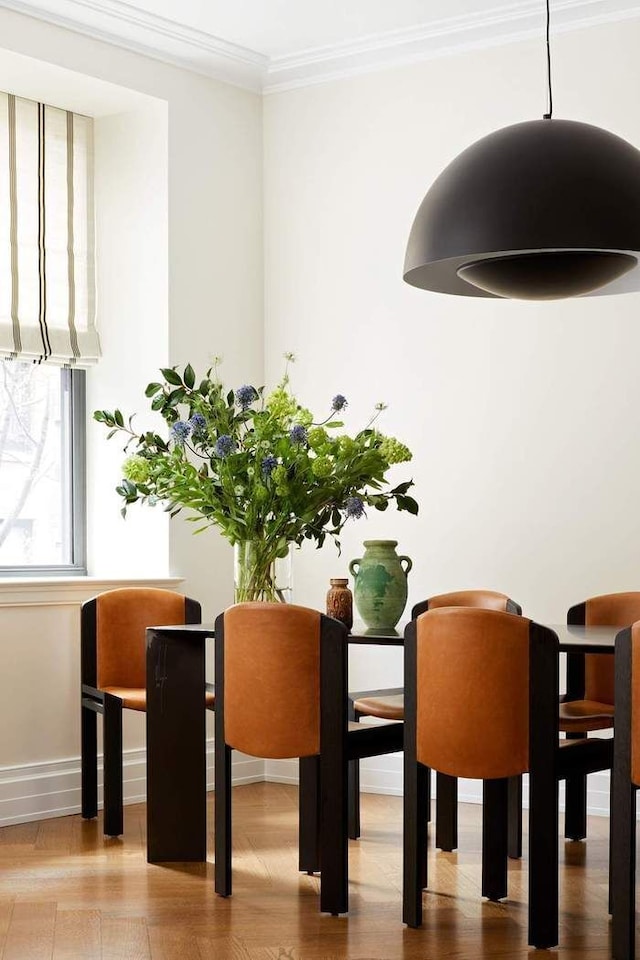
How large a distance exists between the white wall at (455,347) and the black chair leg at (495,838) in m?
1.48

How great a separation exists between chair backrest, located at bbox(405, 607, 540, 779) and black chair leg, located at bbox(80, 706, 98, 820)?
1.80 meters

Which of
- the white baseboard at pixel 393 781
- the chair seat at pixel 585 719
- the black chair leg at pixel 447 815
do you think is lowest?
the white baseboard at pixel 393 781

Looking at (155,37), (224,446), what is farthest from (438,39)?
(224,446)

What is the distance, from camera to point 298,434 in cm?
399

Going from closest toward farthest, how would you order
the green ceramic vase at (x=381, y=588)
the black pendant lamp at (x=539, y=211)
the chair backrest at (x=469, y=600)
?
the black pendant lamp at (x=539, y=211), the green ceramic vase at (x=381, y=588), the chair backrest at (x=469, y=600)

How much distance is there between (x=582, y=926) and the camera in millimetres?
3496

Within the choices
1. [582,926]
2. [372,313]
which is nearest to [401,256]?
[372,313]

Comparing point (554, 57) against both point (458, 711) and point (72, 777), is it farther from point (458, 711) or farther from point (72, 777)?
point (72, 777)

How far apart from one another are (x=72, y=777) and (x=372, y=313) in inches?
91.2

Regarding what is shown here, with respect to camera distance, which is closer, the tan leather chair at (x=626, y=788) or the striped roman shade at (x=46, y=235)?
the tan leather chair at (x=626, y=788)

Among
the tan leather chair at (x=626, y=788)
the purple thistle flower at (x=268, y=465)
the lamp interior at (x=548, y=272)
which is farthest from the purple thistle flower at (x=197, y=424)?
the tan leather chair at (x=626, y=788)

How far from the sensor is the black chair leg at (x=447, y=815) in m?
4.39

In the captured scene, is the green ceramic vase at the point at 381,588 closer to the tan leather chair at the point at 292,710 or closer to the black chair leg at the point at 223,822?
the tan leather chair at the point at 292,710

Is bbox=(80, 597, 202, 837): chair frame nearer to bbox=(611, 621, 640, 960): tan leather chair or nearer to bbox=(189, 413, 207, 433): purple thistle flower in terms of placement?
bbox=(189, 413, 207, 433): purple thistle flower
